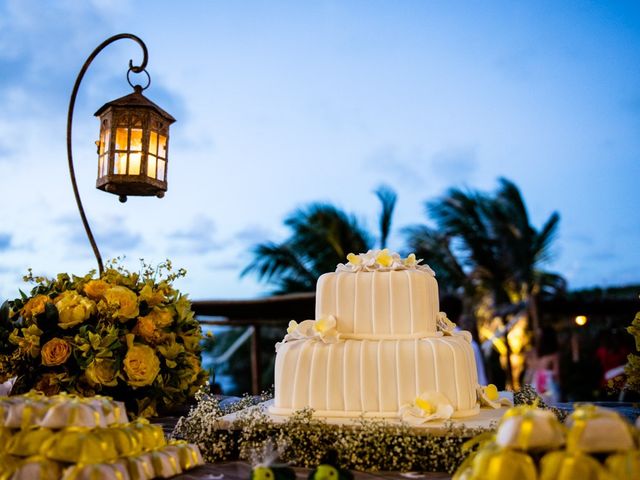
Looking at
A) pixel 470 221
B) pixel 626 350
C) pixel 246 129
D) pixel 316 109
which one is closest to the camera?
pixel 626 350

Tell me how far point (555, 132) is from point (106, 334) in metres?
16.4

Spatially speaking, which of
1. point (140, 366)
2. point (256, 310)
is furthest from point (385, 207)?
point (140, 366)

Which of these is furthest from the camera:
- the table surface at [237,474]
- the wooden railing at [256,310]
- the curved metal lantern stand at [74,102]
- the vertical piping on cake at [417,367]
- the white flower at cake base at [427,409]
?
the wooden railing at [256,310]

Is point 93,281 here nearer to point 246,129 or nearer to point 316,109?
point 246,129

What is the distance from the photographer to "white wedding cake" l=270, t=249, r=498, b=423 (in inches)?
140

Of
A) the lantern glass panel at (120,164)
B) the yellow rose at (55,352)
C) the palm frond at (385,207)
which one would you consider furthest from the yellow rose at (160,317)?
the palm frond at (385,207)

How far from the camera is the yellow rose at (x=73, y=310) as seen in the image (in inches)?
145

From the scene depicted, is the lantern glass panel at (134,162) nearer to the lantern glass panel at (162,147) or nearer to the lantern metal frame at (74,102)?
the lantern glass panel at (162,147)

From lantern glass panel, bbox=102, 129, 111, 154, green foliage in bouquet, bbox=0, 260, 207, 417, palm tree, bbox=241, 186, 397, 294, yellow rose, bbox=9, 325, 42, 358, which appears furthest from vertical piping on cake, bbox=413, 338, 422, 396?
palm tree, bbox=241, 186, 397, 294

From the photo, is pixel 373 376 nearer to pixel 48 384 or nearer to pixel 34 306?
pixel 48 384

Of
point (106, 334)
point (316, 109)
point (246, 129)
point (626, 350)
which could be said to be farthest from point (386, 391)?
point (316, 109)

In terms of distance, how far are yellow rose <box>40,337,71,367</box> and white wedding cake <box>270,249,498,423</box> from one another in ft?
3.72

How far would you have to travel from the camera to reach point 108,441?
6.84 feet

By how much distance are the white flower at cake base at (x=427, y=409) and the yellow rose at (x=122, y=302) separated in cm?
158
